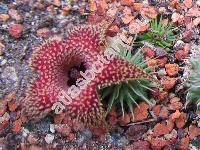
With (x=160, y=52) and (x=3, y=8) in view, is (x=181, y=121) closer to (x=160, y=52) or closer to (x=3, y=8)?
(x=160, y=52)

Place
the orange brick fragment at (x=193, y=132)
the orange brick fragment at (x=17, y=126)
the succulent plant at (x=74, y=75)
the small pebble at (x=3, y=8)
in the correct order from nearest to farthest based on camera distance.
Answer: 1. the succulent plant at (x=74, y=75)
2. the orange brick fragment at (x=193, y=132)
3. the orange brick fragment at (x=17, y=126)
4. the small pebble at (x=3, y=8)

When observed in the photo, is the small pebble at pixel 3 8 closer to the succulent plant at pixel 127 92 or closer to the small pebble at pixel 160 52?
the succulent plant at pixel 127 92

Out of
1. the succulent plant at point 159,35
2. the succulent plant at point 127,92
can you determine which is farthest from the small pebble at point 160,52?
the succulent plant at point 127,92

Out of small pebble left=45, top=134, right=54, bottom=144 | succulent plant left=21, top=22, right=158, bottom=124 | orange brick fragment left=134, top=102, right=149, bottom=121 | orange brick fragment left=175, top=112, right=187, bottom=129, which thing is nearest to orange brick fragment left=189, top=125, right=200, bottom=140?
orange brick fragment left=175, top=112, right=187, bottom=129

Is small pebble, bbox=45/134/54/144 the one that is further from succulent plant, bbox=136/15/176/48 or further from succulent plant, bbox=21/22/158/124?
succulent plant, bbox=136/15/176/48

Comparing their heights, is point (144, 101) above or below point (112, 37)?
below

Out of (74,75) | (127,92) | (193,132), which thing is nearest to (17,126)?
(74,75)

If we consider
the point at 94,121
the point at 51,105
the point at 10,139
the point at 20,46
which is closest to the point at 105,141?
the point at 94,121

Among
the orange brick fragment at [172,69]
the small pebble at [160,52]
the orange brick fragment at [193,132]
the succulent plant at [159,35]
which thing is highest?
the succulent plant at [159,35]

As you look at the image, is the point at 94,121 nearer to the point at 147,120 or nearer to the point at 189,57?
the point at 147,120
